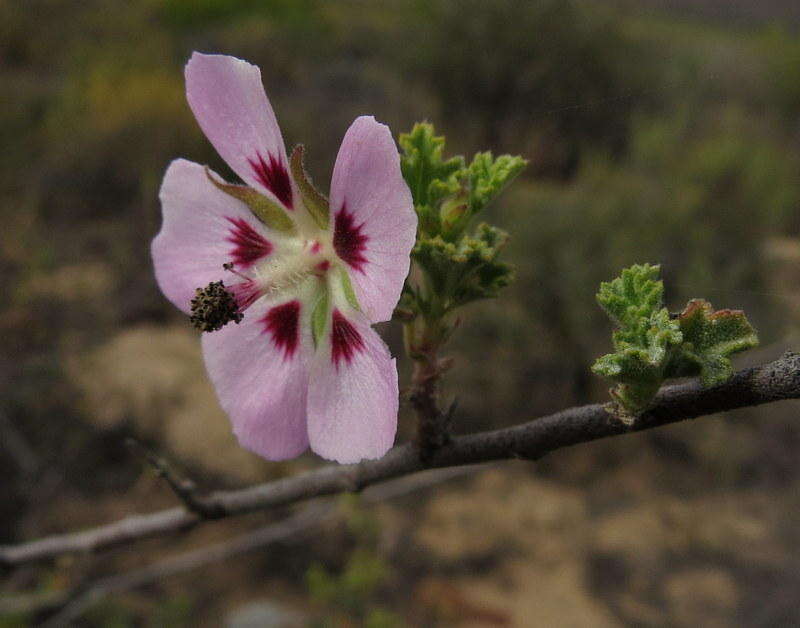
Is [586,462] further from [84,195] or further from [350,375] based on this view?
[84,195]

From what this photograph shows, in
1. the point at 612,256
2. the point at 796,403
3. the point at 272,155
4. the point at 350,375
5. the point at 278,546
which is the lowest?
the point at 796,403

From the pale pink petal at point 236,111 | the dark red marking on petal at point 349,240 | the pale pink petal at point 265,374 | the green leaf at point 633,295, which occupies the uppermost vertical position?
the pale pink petal at point 236,111

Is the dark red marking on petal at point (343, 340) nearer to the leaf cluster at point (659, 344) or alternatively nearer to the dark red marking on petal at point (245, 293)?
the dark red marking on petal at point (245, 293)

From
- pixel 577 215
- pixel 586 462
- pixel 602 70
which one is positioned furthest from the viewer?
pixel 602 70

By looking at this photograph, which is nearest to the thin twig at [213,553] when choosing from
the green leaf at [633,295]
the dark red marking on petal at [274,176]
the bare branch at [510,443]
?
the bare branch at [510,443]

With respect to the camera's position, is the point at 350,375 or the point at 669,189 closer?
the point at 350,375

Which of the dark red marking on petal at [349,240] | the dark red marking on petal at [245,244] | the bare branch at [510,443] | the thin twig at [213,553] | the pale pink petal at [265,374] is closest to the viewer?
the bare branch at [510,443]

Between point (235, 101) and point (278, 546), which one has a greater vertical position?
point (235, 101)

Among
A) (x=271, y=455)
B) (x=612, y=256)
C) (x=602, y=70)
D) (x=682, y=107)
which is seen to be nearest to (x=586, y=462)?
(x=612, y=256)
